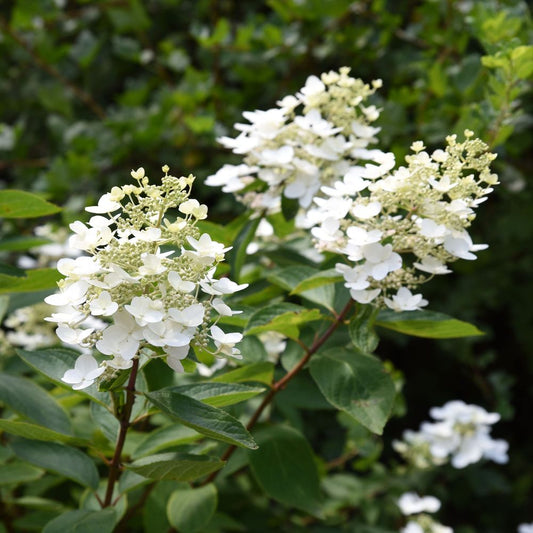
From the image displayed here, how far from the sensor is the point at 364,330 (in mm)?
1031

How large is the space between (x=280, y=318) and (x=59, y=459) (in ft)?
1.31

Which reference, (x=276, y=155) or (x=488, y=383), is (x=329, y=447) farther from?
(x=276, y=155)

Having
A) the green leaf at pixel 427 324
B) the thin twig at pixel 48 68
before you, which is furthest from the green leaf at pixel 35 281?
the thin twig at pixel 48 68

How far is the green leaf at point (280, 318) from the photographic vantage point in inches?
40.4

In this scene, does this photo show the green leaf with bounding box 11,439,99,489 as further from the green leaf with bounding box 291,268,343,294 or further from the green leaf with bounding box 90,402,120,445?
the green leaf with bounding box 291,268,343,294

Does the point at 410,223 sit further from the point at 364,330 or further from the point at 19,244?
the point at 19,244

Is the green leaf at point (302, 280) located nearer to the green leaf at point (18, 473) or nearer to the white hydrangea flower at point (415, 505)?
the green leaf at point (18, 473)

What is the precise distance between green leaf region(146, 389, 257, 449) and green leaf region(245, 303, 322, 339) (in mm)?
180

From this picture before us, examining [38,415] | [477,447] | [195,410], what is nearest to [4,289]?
[38,415]

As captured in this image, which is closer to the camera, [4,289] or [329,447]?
[4,289]

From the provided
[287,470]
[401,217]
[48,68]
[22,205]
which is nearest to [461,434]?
[287,470]

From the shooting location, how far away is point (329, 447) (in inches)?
94.1

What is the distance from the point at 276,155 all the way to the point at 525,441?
2.25m

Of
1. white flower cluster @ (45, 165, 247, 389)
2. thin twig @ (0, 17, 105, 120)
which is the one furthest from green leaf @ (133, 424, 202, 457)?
thin twig @ (0, 17, 105, 120)
